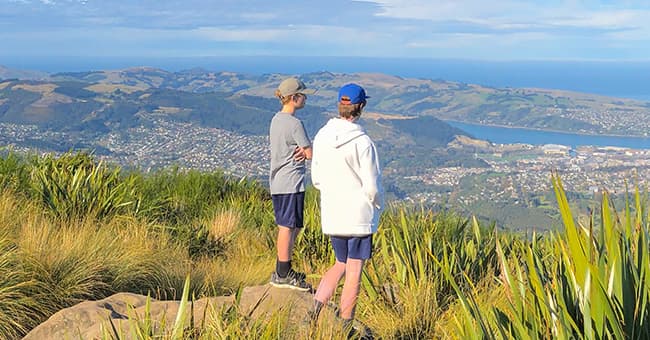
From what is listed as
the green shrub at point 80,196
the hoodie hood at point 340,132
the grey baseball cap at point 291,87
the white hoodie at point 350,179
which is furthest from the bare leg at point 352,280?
the green shrub at point 80,196

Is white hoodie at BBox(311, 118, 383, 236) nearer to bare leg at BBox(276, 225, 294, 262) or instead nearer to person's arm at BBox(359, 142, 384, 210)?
person's arm at BBox(359, 142, 384, 210)

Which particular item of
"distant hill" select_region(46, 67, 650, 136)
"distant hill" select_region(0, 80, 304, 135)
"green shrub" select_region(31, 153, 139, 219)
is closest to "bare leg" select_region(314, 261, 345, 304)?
"green shrub" select_region(31, 153, 139, 219)

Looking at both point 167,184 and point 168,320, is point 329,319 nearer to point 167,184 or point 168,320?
point 168,320

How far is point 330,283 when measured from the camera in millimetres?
4203

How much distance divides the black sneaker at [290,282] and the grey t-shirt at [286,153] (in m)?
0.59

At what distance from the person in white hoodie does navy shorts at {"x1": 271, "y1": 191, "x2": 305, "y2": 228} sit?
2.62 ft

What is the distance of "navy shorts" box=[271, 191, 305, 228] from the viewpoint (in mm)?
4918

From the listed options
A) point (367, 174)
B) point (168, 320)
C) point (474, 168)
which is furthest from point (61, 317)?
point (474, 168)

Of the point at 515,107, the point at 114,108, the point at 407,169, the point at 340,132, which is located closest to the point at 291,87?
the point at 340,132

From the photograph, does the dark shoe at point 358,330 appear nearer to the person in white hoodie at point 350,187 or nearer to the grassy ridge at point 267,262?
the person in white hoodie at point 350,187

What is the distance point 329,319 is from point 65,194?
3.88 meters

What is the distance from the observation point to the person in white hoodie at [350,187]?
3975 millimetres

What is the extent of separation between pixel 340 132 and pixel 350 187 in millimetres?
320

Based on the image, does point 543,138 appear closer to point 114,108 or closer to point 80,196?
point 114,108
